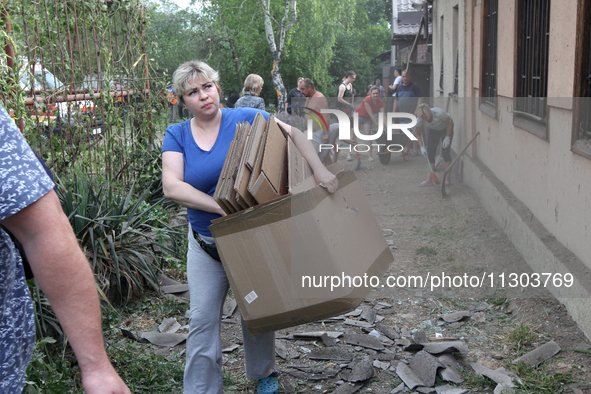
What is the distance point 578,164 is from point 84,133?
4325 millimetres

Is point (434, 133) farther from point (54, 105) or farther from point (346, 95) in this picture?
point (346, 95)

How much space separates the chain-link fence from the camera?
→ 473cm

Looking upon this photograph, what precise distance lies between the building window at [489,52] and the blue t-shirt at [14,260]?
6827 mm

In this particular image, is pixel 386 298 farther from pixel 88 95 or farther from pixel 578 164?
pixel 88 95

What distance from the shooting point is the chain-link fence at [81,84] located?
473 cm

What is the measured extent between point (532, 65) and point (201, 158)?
4072 millimetres

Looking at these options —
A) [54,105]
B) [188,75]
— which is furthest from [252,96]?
[188,75]

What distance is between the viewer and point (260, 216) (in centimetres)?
245

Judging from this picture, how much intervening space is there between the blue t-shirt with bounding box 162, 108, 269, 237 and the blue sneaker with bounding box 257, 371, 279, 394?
1.04 meters

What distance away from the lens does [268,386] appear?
3484 mm

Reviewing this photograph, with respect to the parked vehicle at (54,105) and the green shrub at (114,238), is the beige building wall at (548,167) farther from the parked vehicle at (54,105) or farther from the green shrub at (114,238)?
the parked vehicle at (54,105)

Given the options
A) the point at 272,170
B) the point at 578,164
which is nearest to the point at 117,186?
the point at 272,170

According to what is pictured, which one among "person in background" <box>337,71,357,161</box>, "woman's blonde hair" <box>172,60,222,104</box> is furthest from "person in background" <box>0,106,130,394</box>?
"person in background" <box>337,71,357,161</box>

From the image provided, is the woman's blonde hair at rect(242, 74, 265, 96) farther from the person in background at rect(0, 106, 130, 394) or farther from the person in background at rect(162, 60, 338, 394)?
the person in background at rect(0, 106, 130, 394)
